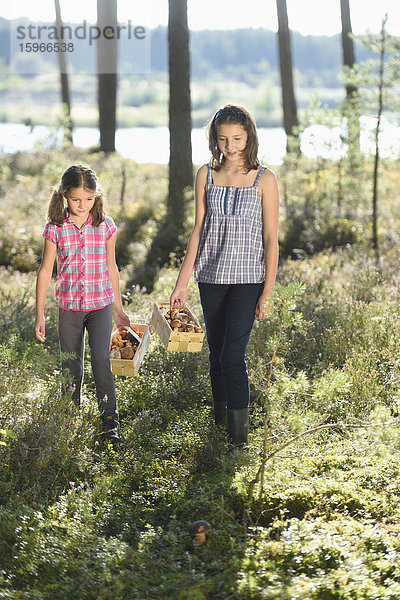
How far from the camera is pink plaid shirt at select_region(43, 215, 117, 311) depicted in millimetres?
4312

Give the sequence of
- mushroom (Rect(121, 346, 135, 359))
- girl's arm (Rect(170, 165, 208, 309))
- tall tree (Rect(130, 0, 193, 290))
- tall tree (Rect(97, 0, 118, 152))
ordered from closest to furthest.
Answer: girl's arm (Rect(170, 165, 208, 309)), mushroom (Rect(121, 346, 135, 359)), tall tree (Rect(130, 0, 193, 290)), tall tree (Rect(97, 0, 118, 152))

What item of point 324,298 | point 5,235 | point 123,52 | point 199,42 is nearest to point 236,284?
point 324,298

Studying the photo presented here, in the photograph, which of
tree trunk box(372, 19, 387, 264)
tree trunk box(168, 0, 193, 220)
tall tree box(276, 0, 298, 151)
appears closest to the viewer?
tree trunk box(372, 19, 387, 264)

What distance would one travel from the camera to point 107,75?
19047 mm

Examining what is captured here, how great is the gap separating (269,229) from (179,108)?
855 centimetres

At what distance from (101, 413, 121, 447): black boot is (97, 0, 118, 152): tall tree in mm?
16364

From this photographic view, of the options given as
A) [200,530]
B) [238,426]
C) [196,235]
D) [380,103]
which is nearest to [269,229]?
[196,235]

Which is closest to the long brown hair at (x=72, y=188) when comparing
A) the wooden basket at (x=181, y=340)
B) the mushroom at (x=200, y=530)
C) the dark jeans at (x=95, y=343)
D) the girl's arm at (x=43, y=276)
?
the girl's arm at (x=43, y=276)

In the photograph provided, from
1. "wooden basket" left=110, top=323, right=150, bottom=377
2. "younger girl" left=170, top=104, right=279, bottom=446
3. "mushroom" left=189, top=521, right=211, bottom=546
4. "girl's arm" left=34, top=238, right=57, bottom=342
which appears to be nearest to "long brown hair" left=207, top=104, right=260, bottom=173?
"younger girl" left=170, top=104, right=279, bottom=446

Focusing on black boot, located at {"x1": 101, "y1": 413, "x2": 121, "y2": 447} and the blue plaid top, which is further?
black boot, located at {"x1": 101, "y1": 413, "x2": 121, "y2": 447}

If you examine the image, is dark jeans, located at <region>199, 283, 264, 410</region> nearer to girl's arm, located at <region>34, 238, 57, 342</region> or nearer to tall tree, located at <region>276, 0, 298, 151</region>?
girl's arm, located at <region>34, 238, 57, 342</region>

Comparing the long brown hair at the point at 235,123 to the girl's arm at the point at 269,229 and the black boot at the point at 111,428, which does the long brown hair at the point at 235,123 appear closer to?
the girl's arm at the point at 269,229

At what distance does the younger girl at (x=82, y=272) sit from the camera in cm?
427

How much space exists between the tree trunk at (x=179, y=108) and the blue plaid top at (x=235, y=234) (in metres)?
7.15
